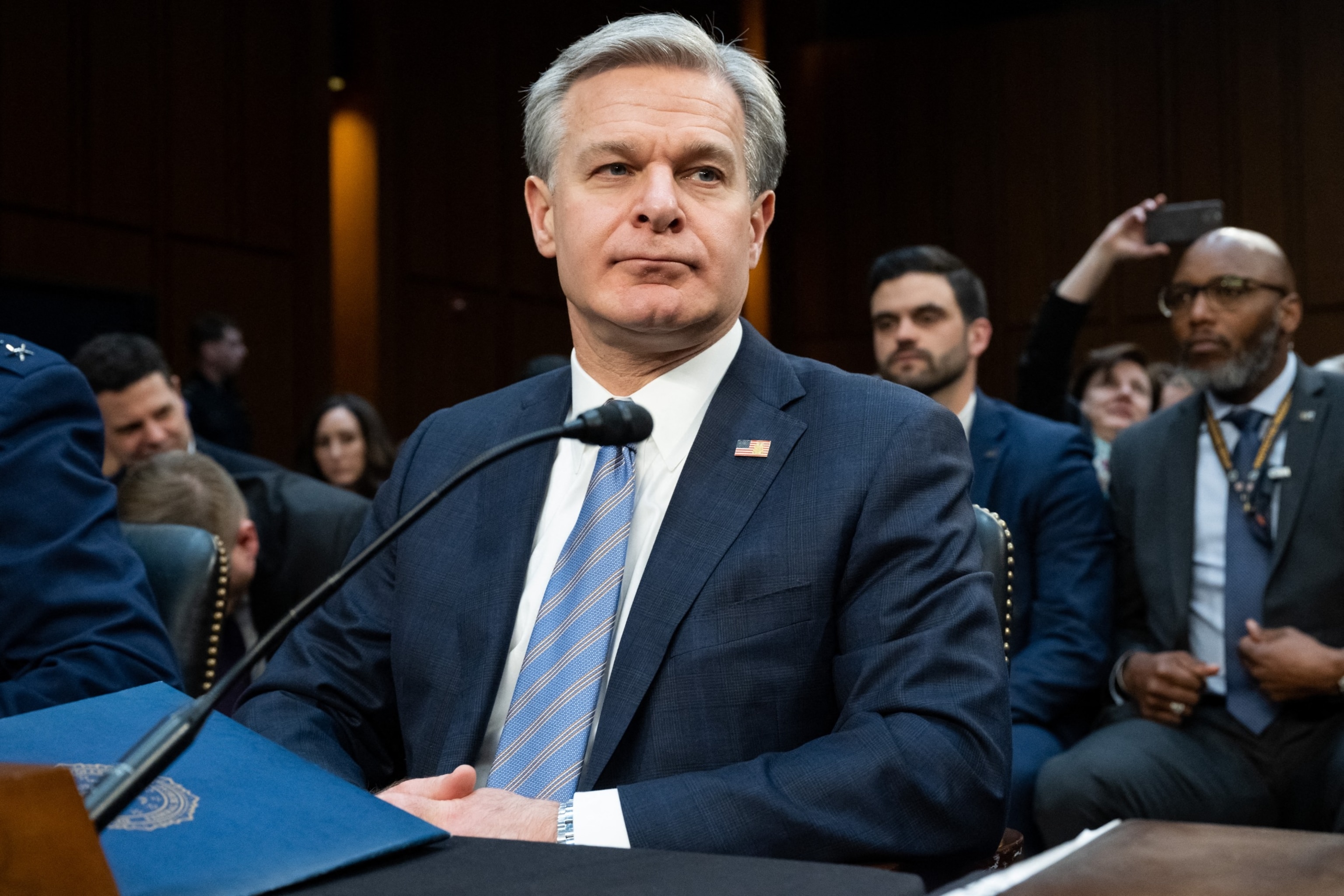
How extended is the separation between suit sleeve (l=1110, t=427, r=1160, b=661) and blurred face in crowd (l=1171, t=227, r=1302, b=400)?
10.1 inches

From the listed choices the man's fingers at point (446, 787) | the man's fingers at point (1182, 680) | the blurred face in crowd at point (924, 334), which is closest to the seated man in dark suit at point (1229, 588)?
the man's fingers at point (1182, 680)

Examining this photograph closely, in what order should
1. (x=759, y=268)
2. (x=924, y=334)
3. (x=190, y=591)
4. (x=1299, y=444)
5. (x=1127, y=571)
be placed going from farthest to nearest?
(x=759, y=268), (x=924, y=334), (x=1127, y=571), (x=1299, y=444), (x=190, y=591)

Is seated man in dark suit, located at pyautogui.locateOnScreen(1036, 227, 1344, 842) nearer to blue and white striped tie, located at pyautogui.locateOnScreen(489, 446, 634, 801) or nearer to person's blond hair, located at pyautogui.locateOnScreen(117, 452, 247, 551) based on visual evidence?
blue and white striped tie, located at pyautogui.locateOnScreen(489, 446, 634, 801)

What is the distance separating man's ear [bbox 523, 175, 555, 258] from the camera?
1703 millimetres

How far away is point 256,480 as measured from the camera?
3441 mm

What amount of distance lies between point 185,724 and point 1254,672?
237cm

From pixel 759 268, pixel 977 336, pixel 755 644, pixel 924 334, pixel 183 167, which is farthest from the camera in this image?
pixel 759 268

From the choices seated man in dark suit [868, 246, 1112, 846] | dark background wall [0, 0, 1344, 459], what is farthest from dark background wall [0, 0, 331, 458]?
seated man in dark suit [868, 246, 1112, 846]

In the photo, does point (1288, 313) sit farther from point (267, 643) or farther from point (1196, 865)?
point (267, 643)

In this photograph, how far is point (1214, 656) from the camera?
282 cm

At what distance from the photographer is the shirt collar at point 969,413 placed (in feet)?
10.7

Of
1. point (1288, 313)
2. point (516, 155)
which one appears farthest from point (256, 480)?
point (516, 155)

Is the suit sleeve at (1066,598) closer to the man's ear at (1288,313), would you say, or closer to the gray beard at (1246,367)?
the gray beard at (1246,367)

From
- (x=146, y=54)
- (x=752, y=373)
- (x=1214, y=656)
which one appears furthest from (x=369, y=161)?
(x=752, y=373)
